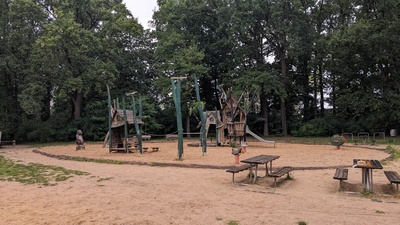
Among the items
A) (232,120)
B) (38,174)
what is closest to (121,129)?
(232,120)

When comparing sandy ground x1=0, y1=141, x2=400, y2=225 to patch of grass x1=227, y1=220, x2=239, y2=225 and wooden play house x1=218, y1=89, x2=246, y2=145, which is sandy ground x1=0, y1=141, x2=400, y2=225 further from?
wooden play house x1=218, y1=89, x2=246, y2=145

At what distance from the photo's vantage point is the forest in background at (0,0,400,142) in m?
26.8

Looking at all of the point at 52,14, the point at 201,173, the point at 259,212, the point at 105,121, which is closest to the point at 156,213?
the point at 259,212

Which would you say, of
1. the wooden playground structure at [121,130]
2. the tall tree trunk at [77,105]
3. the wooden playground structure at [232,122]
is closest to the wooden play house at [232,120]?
the wooden playground structure at [232,122]

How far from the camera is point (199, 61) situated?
3259 cm

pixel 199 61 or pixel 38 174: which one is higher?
pixel 199 61

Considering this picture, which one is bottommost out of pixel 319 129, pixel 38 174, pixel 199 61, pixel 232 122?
pixel 38 174

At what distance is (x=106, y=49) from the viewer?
30594 millimetres

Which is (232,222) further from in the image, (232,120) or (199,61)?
(199,61)

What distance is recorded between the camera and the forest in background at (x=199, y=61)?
2680 centimetres

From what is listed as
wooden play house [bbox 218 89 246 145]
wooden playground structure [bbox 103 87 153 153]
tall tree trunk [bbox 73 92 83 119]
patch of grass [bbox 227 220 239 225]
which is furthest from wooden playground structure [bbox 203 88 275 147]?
tall tree trunk [bbox 73 92 83 119]

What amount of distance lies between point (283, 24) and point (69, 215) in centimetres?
2905

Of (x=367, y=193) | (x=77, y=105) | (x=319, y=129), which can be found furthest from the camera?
(x=77, y=105)

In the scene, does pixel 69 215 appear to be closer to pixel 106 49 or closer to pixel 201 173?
pixel 201 173
